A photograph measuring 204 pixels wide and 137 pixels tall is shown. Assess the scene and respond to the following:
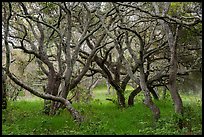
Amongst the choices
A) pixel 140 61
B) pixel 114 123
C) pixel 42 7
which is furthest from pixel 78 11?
pixel 114 123

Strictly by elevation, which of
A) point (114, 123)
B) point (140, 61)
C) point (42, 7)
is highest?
point (42, 7)

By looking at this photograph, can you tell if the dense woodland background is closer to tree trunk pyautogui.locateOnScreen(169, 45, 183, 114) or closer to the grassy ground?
tree trunk pyautogui.locateOnScreen(169, 45, 183, 114)

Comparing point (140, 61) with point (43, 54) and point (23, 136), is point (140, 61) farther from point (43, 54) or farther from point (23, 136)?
point (23, 136)

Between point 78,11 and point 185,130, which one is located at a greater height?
point 78,11

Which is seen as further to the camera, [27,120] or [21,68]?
[21,68]

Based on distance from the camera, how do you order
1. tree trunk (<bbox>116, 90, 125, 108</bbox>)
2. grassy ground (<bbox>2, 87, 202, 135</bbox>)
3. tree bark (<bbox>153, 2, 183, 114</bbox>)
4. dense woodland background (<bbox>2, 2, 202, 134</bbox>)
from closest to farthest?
grassy ground (<bbox>2, 87, 202, 135</bbox>), tree bark (<bbox>153, 2, 183, 114</bbox>), dense woodland background (<bbox>2, 2, 202, 134</bbox>), tree trunk (<bbox>116, 90, 125, 108</bbox>)

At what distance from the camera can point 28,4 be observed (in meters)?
13.9

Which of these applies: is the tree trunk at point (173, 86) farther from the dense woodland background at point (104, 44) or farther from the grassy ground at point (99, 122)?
the grassy ground at point (99, 122)

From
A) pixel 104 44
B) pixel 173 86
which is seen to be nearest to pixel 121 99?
pixel 104 44

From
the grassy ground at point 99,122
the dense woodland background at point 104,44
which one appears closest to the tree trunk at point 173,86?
the dense woodland background at point 104,44

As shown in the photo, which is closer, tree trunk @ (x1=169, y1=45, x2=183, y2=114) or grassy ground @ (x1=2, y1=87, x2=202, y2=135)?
grassy ground @ (x1=2, y1=87, x2=202, y2=135)

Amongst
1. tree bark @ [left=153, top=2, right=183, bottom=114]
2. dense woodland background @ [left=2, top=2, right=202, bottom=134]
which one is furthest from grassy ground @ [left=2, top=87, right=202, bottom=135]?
tree bark @ [left=153, top=2, right=183, bottom=114]

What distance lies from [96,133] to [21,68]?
9.93 metres

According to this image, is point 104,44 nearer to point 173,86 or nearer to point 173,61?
point 173,61
